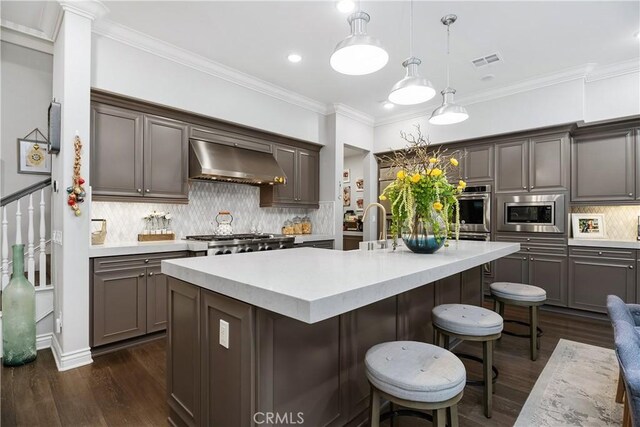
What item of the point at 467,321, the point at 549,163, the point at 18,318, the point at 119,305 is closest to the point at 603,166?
the point at 549,163

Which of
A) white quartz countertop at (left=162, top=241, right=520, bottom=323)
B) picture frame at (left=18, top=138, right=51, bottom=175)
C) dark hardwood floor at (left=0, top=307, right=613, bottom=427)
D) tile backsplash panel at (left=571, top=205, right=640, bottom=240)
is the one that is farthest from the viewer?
tile backsplash panel at (left=571, top=205, right=640, bottom=240)

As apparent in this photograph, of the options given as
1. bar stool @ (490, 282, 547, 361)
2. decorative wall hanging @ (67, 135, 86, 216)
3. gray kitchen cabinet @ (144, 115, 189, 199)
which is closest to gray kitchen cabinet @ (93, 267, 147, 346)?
decorative wall hanging @ (67, 135, 86, 216)

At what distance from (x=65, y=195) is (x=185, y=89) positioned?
1.78 m

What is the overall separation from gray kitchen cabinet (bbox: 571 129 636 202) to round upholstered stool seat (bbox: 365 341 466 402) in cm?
413

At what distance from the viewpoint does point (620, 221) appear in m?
4.25

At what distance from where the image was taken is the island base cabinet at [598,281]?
3.79 metres

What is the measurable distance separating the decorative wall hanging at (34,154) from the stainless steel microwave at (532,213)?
19.6 ft

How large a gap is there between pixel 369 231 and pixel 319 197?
1.24m

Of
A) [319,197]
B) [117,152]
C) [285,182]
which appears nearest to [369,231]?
[319,197]

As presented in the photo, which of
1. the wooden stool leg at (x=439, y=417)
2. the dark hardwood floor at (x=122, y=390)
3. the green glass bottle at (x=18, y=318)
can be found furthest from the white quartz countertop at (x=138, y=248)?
the wooden stool leg at (x=439, y=417)

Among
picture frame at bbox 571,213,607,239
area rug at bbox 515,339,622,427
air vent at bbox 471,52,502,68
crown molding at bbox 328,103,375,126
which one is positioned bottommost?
area rug at bbox 515,339,622,427

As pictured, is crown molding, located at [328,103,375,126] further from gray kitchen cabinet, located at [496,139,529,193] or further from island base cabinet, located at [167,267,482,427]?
island base cabinet, located at [167,267,482,427]

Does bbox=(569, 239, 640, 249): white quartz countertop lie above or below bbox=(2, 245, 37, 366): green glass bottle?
above

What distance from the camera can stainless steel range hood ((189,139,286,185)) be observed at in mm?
3752
